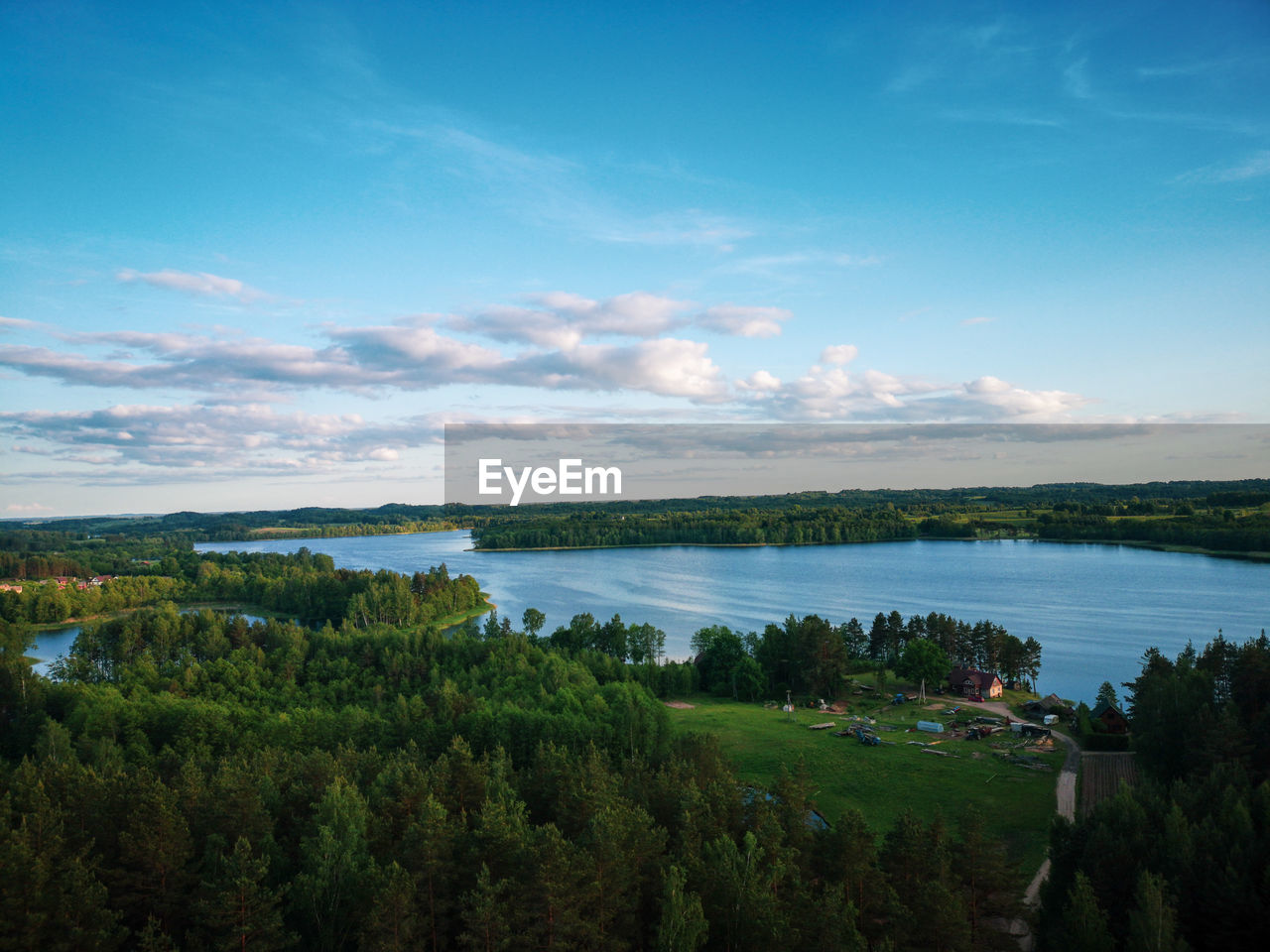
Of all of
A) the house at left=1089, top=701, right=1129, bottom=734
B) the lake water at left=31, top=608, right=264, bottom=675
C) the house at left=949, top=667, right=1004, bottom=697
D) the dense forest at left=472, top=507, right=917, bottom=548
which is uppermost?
the dense forest at left=472, top=507, right=917, bottom=548

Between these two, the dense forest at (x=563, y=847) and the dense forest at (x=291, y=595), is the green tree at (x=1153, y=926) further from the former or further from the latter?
the dense forest at (x=291, y=595)

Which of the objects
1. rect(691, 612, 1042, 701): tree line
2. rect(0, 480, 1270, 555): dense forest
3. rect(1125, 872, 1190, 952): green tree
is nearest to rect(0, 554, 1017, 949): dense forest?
rect(1125, 872, 1190, 952): green tree

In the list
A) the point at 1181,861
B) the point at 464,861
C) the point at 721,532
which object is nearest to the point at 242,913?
the point at 464,861

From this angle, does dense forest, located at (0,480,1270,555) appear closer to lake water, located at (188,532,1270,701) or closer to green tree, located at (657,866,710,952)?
lake water, located at (188,532,1270,701)

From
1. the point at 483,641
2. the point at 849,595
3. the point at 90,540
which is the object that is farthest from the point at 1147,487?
the point at 90,540

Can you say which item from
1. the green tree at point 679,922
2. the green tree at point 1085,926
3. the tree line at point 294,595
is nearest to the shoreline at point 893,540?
the tree line at point 294,595

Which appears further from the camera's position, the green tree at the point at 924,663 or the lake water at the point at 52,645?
the lake water at the point at 52,645
